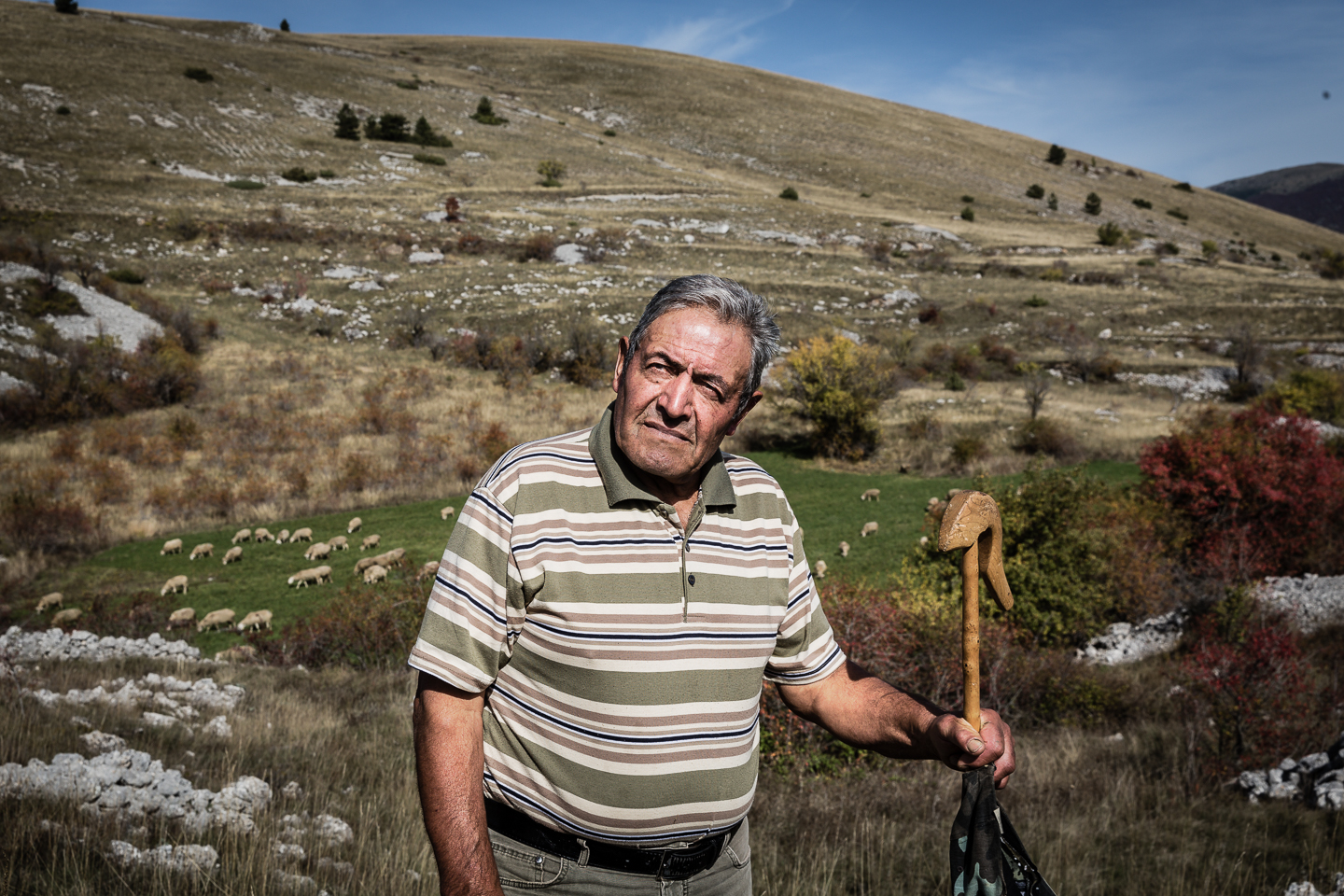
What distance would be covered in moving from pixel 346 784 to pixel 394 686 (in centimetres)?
347

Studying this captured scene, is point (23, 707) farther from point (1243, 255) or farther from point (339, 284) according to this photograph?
point (1243, 255)

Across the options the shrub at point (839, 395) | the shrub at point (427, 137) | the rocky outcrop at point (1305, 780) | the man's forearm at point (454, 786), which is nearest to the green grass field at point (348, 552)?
the shrub at point (839, 395)

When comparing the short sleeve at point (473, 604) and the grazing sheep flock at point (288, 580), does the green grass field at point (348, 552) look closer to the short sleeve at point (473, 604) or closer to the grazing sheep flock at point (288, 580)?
the grazing sheep flock at point (288, 580)

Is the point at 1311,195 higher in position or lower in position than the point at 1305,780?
higher

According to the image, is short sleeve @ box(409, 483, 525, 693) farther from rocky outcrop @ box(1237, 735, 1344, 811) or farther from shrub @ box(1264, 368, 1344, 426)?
shrub @ box(1264, 368, 1344, 426)

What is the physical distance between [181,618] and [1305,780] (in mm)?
13450

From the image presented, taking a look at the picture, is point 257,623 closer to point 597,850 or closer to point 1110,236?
point 597,850

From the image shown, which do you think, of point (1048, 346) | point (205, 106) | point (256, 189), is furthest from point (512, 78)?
point (1048, 346)

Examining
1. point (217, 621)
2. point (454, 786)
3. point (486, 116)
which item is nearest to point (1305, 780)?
point (454, 786)

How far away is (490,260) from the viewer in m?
41.0

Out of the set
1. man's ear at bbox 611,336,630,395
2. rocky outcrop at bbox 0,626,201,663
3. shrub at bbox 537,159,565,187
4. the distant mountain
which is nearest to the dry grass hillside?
shrub at bbox 537,159,565,187

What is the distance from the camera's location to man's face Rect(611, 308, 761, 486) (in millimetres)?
2047

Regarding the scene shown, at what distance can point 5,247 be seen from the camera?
91.8 feet

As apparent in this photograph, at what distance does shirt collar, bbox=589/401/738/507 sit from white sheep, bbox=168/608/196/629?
455 inches
